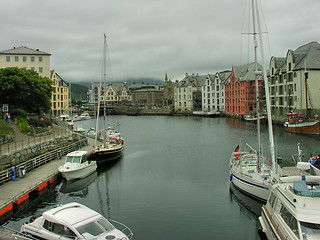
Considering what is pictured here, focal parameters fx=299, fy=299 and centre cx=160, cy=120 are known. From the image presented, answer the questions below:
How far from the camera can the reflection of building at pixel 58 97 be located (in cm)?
9725

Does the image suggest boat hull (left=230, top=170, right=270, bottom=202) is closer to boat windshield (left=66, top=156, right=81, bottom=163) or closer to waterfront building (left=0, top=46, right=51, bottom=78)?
boat windshield (left=66, top=156, right=81, bottom=163)

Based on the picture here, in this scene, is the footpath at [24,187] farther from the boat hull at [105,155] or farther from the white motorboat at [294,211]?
the white motorboat at [294,211]

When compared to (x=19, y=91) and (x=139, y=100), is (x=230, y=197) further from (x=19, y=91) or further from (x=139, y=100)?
(x=139, y=100)

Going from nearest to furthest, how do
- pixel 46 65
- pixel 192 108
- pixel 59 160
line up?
pixel 59 160
pixel 46 65
pixel 192 108

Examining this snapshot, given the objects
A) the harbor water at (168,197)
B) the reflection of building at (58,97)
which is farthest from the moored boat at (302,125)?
the reflection of building at (58,97)

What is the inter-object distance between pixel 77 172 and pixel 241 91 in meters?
83.7

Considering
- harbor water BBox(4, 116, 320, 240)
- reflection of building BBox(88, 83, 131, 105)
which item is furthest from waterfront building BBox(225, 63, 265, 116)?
reflection of building BBox(88, 83, 131, 105)

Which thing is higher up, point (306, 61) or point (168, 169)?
point (306, 61)

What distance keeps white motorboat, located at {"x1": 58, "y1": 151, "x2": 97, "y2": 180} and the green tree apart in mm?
26641

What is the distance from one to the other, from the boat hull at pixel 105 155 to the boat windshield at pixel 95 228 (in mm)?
21638

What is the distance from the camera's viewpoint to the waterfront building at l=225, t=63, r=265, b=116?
3878 inches

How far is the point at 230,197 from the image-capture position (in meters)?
24.3

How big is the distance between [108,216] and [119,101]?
545 feet

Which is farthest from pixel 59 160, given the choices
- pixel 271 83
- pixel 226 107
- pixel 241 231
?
pixel 226 107
